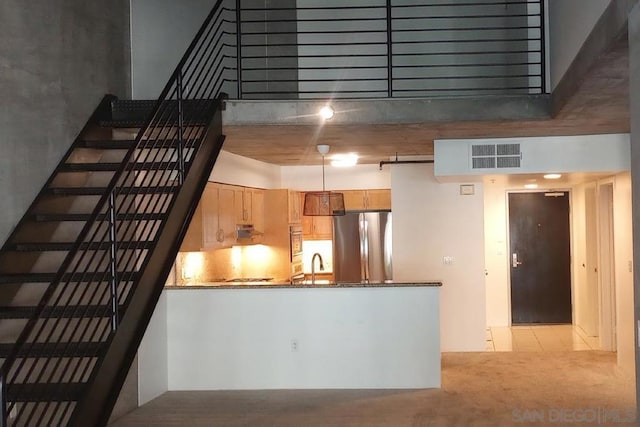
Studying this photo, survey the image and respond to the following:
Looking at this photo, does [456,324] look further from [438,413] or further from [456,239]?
[438,413]

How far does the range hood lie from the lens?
24.8ft

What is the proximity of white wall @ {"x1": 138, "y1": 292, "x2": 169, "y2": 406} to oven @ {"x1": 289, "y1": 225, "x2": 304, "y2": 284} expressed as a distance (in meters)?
2.60

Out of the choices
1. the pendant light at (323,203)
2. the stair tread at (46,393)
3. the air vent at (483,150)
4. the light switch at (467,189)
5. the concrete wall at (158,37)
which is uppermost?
the concrete wall at (158,37)

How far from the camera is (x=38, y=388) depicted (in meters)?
3.69

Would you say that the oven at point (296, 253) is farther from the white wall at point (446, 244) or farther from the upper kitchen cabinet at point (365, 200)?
the white wall at point (446, 244)

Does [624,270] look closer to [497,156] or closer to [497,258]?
[497,156]

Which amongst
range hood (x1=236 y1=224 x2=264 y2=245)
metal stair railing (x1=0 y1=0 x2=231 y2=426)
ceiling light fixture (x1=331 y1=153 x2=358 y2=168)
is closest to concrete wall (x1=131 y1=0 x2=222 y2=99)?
metal stair railing (x1=0 y1=0 x2=231 y2=426)

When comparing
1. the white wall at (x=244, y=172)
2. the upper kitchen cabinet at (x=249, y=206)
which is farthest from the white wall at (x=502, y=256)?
the white wall at (x=244, y=172)

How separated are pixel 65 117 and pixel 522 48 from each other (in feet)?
15.0

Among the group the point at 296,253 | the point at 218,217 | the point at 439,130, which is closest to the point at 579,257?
the point at 296,253

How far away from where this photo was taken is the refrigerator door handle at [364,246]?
916cm

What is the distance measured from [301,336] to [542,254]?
5.15m

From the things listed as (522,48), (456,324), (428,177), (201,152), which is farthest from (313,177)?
(201,152)

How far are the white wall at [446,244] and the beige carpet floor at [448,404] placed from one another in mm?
1134
